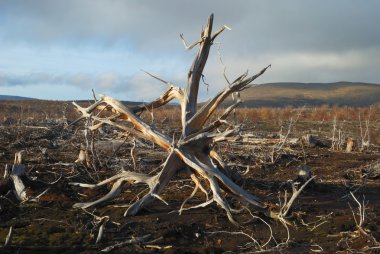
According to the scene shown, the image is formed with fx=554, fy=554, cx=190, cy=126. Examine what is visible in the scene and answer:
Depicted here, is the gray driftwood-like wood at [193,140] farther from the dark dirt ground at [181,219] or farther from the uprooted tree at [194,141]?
the dark dirt ground at [181,219]

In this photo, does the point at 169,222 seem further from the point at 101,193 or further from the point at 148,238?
the point at 101,193

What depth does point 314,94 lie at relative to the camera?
11262 centimetres

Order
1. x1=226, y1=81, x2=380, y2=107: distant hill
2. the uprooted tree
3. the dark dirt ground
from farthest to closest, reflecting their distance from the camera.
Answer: x1=226, y1=81, x2=380, y2=107: distant hill, the uprooted tree, the dark dirt ground

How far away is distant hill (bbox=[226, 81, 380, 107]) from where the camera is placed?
313ft

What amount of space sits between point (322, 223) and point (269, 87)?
409ft

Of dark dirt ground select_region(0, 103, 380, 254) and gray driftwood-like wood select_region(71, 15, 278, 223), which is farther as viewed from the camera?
gray driftwood-like wood select_region(71, 15, 278, 223)

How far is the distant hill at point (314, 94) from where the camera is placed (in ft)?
313

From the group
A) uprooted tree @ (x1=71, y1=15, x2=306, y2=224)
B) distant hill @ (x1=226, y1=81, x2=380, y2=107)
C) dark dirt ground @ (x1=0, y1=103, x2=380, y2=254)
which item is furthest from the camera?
distant hill @ (x1=226, y1=81, x2=380, y2=107)

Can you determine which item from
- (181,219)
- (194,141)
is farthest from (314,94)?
(181,219)

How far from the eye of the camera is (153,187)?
6.14 metres

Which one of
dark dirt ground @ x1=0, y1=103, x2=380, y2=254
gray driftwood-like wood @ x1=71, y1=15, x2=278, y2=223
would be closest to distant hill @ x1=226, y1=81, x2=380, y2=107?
dark dirt ground @ x1=0, y1=103, x2=380, y2=254

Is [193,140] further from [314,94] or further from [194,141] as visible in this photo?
[314,94]

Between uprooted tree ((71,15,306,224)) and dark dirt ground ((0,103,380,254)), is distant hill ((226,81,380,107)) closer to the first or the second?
dark dirt ground ((0,103,380,254))

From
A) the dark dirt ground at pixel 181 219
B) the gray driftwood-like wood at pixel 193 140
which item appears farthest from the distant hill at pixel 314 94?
the gray driftwood-like wood at pixel 193 140
